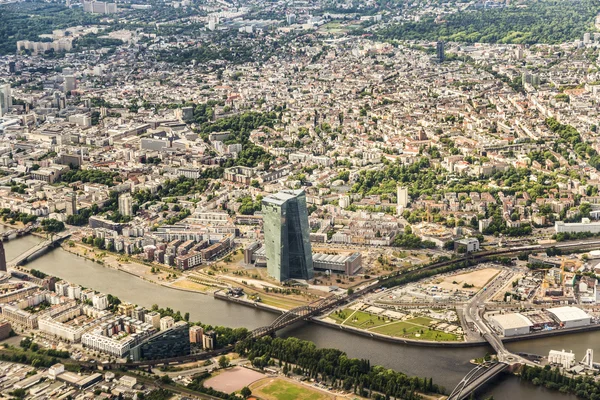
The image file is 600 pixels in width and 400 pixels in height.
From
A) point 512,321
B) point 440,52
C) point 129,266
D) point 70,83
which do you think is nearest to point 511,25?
point 440,52

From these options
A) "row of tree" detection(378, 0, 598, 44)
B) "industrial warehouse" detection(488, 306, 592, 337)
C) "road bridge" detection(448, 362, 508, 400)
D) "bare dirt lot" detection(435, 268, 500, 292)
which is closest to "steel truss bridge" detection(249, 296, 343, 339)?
"bare dirt lot" detection(435, 268, 500, 292)

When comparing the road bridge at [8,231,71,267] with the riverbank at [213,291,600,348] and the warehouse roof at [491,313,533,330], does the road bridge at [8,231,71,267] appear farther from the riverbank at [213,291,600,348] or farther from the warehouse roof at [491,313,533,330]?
the warehouse roof at [491,313,533,330]

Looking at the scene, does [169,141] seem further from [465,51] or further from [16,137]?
[465,51]

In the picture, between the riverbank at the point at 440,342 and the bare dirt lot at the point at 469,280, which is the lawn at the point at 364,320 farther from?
the bare dirt lot at the point at 469,280

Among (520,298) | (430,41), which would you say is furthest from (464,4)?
(520,298)

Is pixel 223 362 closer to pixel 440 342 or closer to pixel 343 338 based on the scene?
pixel 343 338

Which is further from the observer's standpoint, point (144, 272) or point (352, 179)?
point (352, 179)
